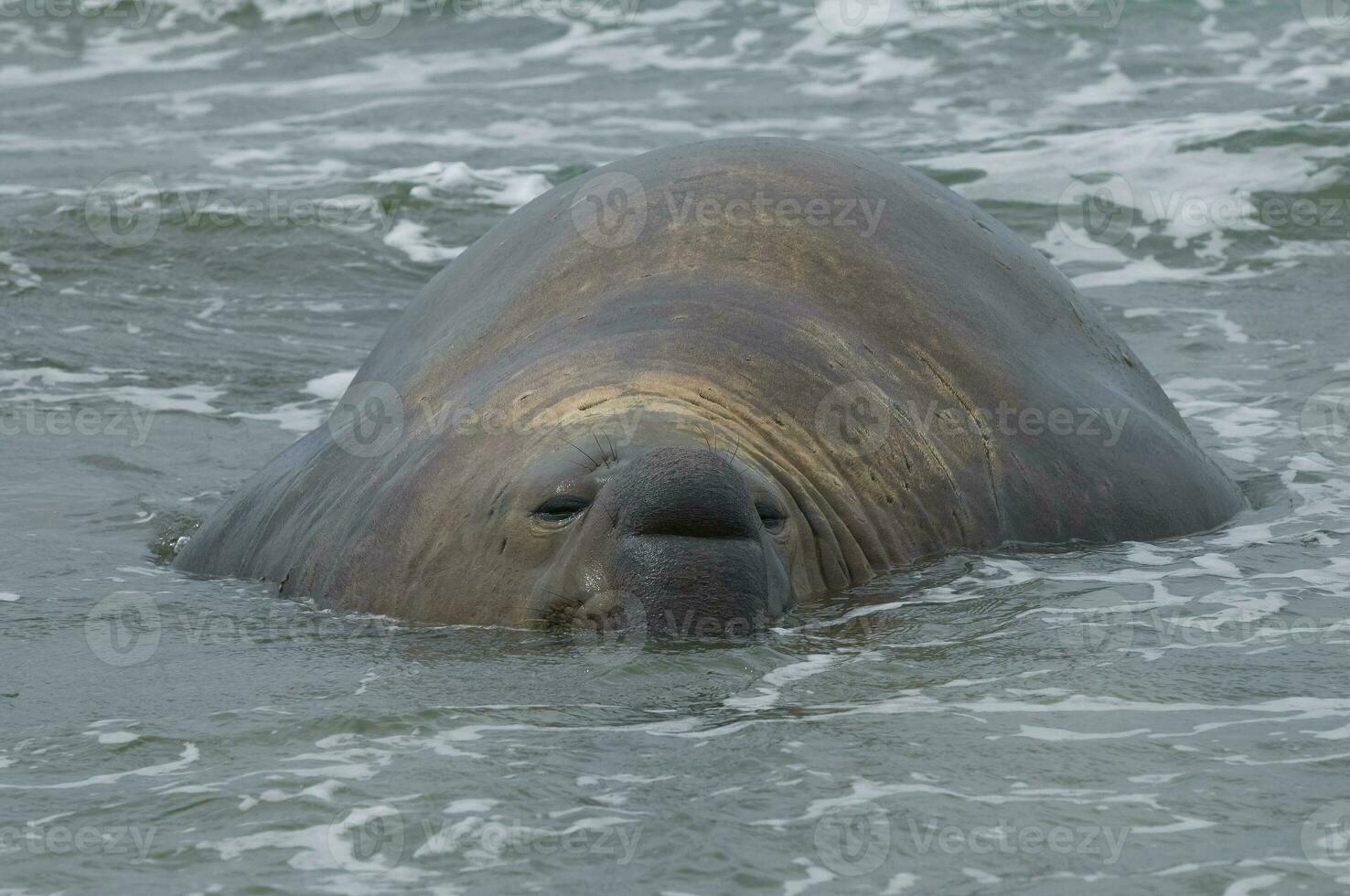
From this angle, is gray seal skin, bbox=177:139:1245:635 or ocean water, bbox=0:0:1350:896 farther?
gray seal skin, bbox=177:139:1245:635

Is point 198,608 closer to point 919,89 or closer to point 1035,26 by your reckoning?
point 919,89

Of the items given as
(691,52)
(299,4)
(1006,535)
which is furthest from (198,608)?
(299,4)

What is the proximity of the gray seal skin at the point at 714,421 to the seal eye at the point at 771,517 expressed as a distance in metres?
0.01

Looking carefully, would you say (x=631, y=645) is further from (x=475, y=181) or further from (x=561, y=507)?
(x=475, y=181)

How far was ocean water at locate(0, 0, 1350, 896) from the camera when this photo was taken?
12.1ft

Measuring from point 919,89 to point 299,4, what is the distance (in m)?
6.75

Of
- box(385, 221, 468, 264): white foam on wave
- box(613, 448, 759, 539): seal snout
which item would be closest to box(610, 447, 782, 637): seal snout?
box(613, 448, 759, 539): seal snout

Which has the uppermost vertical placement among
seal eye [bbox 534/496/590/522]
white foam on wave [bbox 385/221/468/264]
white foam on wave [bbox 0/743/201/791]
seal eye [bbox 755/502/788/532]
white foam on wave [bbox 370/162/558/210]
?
white foam on wave [bbox 370/162/558/210]

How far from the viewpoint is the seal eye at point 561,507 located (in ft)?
16.0

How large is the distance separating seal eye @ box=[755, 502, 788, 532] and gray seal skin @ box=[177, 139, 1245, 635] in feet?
0.03

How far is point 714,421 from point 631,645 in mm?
807

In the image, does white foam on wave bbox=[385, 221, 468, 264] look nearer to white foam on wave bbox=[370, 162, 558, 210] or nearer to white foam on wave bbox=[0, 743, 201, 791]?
white foam on wave bbox=[370, 162, 558, 210]

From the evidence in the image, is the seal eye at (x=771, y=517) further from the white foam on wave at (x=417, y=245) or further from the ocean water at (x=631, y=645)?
the white foam on wave at (x=417, y=245)

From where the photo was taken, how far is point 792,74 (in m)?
17.3
